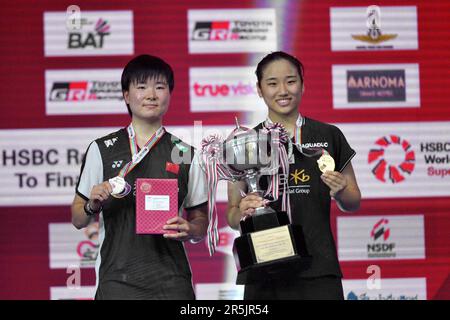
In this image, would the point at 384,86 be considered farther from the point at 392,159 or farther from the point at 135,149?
the point at 135,149

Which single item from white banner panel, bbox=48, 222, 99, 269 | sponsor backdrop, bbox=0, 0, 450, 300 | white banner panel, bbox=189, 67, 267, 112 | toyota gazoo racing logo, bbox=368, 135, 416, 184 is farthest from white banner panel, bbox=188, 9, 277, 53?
white banner panel, bbox=48, 222, 99, 269

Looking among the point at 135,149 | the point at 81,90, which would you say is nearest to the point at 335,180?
the point at 135,149

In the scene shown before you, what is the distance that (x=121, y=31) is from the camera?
439 centimetres

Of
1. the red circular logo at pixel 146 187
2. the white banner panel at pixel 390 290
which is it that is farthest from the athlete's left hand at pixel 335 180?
the white banner panel at pixel 390 290

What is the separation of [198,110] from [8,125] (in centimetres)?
104

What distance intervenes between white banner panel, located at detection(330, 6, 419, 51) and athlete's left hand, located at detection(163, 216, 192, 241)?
1900 mm

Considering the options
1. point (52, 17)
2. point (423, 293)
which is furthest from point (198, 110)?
point (423, 293)

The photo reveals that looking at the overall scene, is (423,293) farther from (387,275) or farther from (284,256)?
(284,256)

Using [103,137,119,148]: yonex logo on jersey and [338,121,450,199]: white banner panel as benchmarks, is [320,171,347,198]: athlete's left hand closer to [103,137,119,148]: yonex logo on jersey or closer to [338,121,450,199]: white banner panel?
[103,137,119,148]: yonex logo on jersey

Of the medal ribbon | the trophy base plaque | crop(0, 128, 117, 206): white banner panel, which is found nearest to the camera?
the trophy base plaque

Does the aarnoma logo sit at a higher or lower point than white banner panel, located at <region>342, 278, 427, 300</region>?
higher

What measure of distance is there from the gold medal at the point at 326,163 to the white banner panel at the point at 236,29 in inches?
61.3

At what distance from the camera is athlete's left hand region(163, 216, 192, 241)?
287cm

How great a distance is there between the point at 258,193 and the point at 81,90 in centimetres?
175
